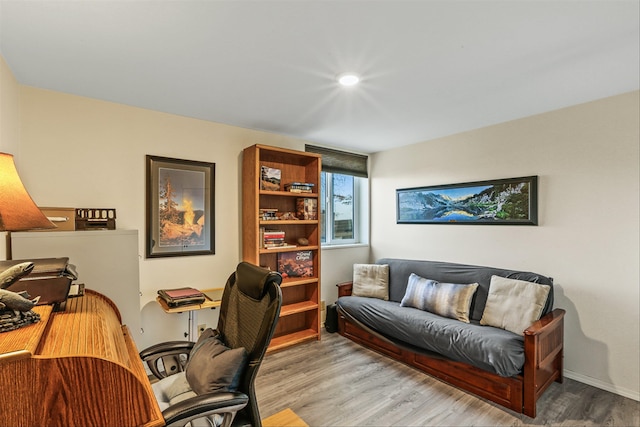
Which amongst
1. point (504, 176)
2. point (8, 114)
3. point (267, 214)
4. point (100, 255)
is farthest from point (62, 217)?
point (504, 176)

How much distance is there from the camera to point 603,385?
2588 mm

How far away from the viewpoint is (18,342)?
77 cm

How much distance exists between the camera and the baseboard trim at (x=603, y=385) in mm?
2457

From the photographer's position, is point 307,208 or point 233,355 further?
point 307,208

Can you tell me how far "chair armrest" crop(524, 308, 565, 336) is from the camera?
2267 millimetres

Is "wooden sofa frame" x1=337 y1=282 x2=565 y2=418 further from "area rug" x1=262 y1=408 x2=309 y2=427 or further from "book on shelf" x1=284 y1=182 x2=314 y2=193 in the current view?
"book on shelf" x1=284 y1=182 x2=314 y2=193

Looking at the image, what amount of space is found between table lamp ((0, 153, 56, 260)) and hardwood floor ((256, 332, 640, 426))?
1.93 m

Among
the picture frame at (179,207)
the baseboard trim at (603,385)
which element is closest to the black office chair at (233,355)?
the picture frame at (179,207)

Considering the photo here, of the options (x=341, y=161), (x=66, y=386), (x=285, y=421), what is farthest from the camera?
(x=341, y=161)

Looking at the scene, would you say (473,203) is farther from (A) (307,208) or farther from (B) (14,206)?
(B) (14,206)

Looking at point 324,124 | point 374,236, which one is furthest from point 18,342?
point 374,236

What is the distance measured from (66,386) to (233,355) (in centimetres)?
82

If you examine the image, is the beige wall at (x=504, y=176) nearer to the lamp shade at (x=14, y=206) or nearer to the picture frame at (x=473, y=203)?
the picture frame at (x=473, y=203)

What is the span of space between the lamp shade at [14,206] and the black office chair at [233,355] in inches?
33.2
